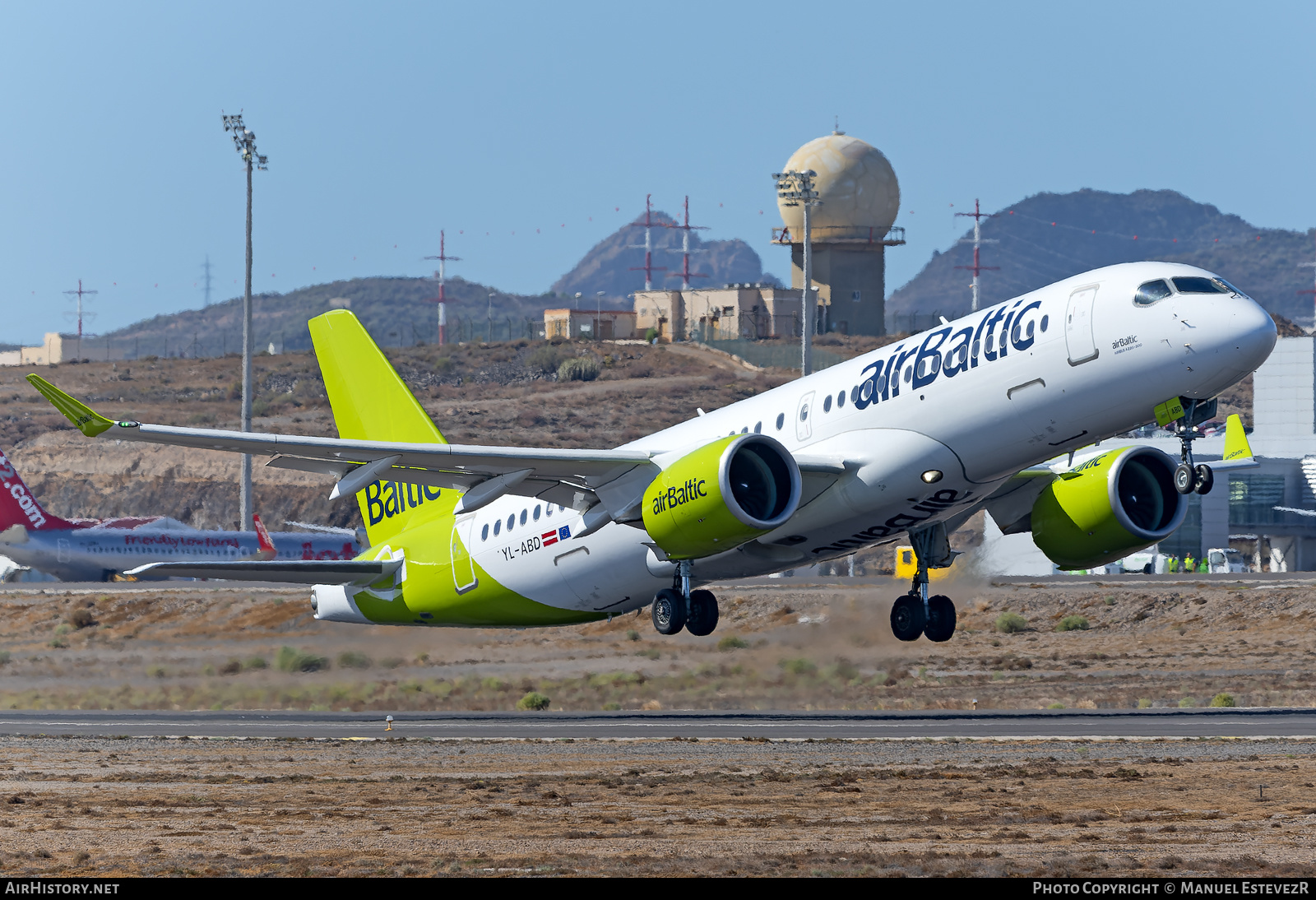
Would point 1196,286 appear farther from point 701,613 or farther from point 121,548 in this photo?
point 121,548

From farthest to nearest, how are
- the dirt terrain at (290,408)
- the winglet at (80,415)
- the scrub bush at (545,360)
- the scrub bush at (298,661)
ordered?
the scrub bush at (545,360), the dirt terrain at (290,408), the scrub bush at (298,661), the winglet at (80,415)

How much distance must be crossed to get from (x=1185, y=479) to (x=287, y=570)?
20.2m

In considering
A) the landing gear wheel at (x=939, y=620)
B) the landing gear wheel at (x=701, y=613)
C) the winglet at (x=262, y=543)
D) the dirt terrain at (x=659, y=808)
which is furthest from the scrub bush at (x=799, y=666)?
the winglet at (x=262, y=543)

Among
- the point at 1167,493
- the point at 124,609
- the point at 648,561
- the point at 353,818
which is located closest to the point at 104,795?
the point at 353,818

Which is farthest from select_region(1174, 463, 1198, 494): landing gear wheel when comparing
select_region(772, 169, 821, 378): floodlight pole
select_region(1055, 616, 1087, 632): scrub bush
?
select_region(1055, 616, 1087, 632): scrub bush

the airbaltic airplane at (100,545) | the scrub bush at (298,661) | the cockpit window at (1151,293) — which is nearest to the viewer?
the cockpit window at (1151,293)

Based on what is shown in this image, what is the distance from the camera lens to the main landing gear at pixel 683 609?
3304 cm

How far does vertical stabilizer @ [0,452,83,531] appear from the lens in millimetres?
83938

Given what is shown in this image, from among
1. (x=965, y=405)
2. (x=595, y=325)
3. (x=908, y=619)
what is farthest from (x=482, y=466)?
(x=595, y=325)

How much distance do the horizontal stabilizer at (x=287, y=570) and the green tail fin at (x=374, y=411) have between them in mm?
1529

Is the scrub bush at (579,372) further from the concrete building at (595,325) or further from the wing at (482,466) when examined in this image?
the wing at (482,466)

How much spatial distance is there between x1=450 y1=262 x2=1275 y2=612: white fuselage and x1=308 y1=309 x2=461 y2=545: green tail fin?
21.3ft

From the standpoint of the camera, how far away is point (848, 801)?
2719 centimetres
